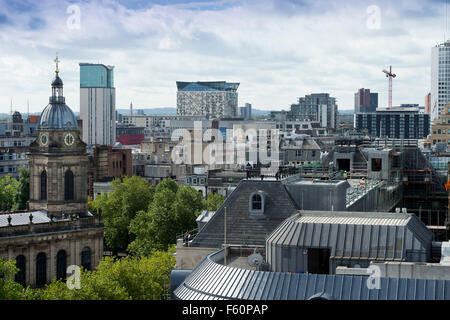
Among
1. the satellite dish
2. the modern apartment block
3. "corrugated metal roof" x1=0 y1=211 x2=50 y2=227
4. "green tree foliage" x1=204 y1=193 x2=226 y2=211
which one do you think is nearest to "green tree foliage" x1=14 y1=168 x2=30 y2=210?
"green tree foliage" x1=204 y1=193 x2=226 y2=211

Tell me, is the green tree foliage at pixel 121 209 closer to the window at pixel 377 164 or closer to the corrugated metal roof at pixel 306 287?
the window at pixel 377 164

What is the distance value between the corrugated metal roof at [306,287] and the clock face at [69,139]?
42.6 metres

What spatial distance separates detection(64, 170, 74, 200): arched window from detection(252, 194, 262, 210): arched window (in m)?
27.7

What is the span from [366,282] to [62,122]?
49039 millimetres

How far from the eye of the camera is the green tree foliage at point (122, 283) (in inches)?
1881

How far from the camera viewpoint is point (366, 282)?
36406mm

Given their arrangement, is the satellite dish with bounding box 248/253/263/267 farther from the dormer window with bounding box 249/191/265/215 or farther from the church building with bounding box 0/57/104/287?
the church building with bounding box 0/57/104/287

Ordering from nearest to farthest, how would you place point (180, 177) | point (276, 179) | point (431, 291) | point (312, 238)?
point (431, 291), point (312, 238), point (276, 179), point (180, 177)

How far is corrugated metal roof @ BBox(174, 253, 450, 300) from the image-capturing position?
35781 mm

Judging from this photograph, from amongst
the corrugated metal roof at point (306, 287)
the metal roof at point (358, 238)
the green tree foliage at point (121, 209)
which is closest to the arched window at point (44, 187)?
the green tree foliage at point (121, 209)

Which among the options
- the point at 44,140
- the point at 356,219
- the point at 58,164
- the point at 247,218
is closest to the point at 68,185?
the point at 58,164
